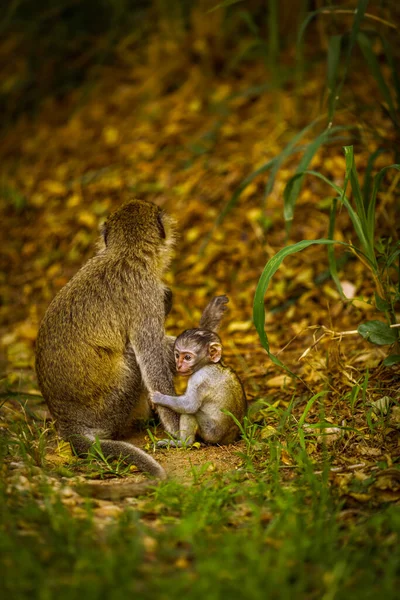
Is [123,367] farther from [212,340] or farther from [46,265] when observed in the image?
[46,265]

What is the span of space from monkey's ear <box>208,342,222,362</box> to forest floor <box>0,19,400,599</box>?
1.63ft

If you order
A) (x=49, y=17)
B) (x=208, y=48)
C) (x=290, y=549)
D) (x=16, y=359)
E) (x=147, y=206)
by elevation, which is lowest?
(x=16, y=359)

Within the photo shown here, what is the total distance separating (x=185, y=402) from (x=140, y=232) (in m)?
1.25

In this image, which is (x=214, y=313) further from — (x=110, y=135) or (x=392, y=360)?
(x=110, y=135)

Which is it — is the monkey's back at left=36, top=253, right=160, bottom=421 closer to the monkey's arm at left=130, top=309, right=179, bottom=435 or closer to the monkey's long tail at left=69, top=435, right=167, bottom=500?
the monkey's arm at left=130, top=309, right=179, bottom=435

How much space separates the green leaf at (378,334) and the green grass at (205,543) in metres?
1.02

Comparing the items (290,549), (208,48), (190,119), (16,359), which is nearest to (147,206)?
(16,359)

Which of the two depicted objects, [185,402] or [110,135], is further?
[110,135]

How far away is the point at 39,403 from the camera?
5512mm

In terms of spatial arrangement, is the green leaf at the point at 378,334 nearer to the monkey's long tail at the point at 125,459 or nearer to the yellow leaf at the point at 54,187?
the monkey's long tail at the point at 125,459

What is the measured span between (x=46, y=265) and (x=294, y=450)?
4.55 meters

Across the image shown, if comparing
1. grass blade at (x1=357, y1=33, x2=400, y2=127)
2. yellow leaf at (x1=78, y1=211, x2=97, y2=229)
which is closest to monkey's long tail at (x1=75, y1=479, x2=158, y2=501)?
grass blade at (x1=357, y1=33, x2=400, y2=127)

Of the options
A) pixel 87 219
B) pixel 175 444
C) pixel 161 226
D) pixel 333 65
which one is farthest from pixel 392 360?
pixel 87 219

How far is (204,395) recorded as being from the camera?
181 inches
